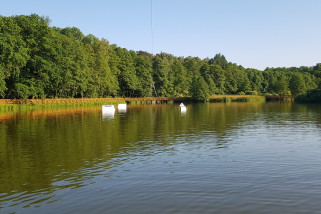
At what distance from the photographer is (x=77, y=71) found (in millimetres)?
106875

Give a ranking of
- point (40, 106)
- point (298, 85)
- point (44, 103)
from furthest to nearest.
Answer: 1. point (298, 85)
2. point (44, 103)
3. point (40, 106)

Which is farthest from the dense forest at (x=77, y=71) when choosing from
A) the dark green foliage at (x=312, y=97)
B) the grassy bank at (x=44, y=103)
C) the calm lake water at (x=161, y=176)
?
the calm lake water at (x=161, y=176)

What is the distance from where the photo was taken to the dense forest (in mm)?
82619

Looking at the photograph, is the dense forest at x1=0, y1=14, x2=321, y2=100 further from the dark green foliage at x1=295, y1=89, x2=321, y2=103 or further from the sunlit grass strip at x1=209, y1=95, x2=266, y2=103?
the dark green foliage at x1=295, y1=89, x2=321, y2=103

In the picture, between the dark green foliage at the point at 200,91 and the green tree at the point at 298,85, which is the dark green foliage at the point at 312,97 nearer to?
the dark green foliage at the point at 200,91

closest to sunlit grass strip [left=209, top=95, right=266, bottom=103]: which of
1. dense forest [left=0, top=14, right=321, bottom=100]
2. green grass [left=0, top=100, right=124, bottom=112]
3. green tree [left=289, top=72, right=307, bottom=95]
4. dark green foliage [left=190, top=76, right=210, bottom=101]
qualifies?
dense forest [left=0, top=14, right=321, bottom=100]

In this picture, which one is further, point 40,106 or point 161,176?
point 40,106

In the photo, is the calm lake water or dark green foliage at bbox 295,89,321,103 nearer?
the calm lake water

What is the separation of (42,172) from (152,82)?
459ft

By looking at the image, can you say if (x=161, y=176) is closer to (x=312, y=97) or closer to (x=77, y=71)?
(x=77, y=71)

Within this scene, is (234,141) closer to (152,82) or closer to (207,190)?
(207,190)

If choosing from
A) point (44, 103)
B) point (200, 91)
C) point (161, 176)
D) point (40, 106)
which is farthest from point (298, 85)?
point (161, 176)

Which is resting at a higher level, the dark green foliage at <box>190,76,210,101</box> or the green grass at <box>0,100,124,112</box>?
the dark green foliage at <box>190,76,210,101</box>

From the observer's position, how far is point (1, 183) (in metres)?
14.6
